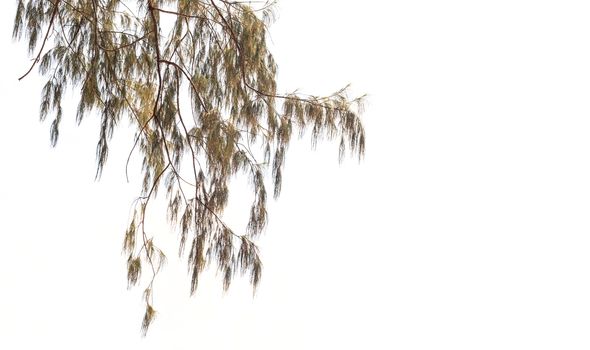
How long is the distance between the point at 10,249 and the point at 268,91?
1070cm

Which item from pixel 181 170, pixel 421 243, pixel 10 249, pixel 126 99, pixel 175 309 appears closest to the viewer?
pixel 181 170

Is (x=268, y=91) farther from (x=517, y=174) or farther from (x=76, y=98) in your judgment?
(x=517, y=174)

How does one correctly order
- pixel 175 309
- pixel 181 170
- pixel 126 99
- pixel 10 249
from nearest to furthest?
pixel 181 170 < pixel 126 99 < pixel 10 249 < pixel 175 309

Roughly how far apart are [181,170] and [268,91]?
398 millimetres

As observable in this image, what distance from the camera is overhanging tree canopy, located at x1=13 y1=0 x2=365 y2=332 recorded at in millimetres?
3010

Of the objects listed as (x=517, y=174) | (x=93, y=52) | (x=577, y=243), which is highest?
(x=517, y=174)

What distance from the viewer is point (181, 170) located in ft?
10.4

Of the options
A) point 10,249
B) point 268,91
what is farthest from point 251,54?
point 10,249

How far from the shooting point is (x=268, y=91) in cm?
324

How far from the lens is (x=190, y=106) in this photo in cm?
310

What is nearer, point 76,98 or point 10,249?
point 76,98

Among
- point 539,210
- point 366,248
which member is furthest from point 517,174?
point 366,248

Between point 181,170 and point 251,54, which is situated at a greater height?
point 251,54

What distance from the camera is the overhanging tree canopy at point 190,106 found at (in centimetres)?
301
